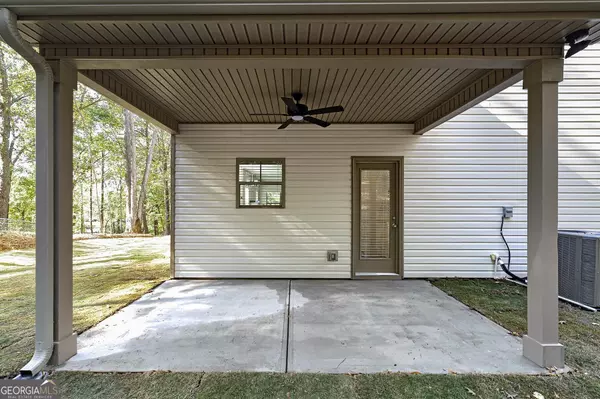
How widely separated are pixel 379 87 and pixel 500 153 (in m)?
3.14

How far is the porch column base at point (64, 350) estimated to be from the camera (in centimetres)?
228

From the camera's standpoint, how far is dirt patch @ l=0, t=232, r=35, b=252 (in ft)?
27.0

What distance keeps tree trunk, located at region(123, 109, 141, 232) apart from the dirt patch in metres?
3.66

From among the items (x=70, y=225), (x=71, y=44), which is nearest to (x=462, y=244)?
(x=70, y=225)

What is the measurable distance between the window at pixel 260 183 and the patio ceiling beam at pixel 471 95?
2.57m

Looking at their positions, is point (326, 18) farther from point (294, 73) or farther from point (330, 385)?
point (330, 385)

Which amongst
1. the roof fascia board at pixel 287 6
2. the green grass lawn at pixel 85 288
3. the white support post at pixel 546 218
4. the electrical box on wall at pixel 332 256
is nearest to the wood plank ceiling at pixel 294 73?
the roof fascia board at pixel 287 6

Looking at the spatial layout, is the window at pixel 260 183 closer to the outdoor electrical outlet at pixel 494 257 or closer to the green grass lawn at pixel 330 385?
the green grass lawn at pixel 330 385

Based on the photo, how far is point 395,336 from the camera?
9.23ft

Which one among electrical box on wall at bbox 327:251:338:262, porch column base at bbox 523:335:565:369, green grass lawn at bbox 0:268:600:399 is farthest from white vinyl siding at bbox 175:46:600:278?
porch column base at bbox 523:335:565:369

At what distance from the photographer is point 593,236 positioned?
11.7 feet

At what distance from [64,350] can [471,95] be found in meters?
4.90

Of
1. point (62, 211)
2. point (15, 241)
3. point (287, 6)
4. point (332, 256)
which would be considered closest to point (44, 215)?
point (62, 211)

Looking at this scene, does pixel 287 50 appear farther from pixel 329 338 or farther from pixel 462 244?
pixel 462 244
